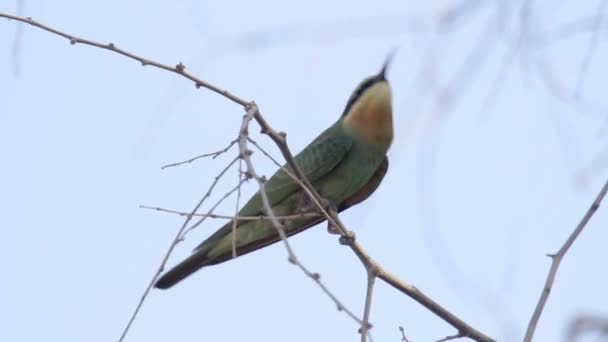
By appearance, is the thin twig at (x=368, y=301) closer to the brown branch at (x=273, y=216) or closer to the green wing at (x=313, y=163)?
the brown branch at (x=273, y=216)

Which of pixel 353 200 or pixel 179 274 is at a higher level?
pixel 353 200

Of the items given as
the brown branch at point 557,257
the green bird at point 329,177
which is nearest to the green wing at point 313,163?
the green bird at point 329,177

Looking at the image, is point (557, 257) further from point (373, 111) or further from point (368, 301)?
point (373, 111)

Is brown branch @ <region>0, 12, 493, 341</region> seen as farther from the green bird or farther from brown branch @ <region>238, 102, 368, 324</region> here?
the green bird

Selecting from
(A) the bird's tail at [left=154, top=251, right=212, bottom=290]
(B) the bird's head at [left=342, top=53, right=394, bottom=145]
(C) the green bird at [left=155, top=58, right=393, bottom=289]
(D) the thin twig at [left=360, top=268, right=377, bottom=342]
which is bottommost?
(D) the thin twig at [left=360, top=268, right=377, bottom=342]

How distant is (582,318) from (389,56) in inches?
138

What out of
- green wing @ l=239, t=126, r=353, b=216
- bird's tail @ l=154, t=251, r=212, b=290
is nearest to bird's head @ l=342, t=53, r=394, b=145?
green wing @ l=239, t=126, r=353, b=216

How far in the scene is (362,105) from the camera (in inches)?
181

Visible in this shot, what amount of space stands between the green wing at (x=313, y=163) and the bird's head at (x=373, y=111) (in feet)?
0.35

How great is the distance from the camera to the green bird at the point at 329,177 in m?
3.93

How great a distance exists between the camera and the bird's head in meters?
4.46

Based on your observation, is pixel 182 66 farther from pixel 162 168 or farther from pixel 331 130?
pixel 331 130

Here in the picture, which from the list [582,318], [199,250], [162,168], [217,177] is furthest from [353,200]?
[582,318]

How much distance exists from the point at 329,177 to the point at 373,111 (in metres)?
0.49
